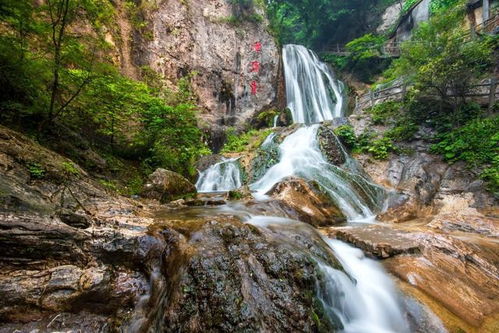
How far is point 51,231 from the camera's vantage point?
8.52ft

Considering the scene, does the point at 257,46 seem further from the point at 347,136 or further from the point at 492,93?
the point at 492,93

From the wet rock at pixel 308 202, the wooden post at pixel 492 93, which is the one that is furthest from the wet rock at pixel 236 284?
the wooden post at pixel 492 93

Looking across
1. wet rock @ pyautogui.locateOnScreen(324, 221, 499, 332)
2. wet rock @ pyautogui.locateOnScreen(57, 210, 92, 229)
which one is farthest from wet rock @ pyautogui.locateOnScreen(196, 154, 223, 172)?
wet rock @ pyautogui.locateOnScreen(57, 210, 92, 229)

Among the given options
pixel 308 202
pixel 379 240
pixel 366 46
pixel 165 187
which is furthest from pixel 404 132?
pixel 366 46

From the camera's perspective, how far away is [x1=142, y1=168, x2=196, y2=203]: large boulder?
6.06 metres

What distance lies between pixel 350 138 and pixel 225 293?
10.8 m

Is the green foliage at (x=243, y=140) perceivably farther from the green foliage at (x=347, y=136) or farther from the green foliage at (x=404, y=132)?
the green foliage at (x=404, y=132)

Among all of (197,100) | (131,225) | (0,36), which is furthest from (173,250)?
(197,100)

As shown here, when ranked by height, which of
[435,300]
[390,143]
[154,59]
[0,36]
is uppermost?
[154,59]

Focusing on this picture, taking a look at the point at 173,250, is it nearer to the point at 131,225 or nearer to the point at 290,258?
the point at 131,225

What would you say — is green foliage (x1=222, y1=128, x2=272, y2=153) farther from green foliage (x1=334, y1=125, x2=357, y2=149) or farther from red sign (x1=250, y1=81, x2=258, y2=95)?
green foliage (x1=334, y1=125, x2=357, y2=149)

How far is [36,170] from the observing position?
3.38 m

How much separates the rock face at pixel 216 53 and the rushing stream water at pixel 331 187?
291 cm

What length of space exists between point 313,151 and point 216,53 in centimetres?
1010
